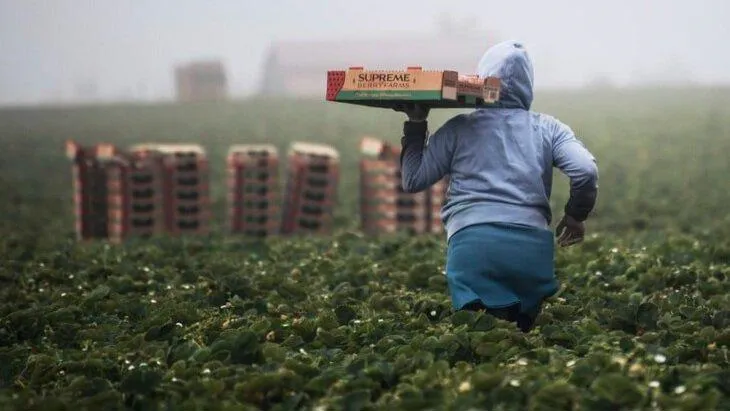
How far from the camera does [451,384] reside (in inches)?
179

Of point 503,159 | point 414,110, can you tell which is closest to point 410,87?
point 414,110

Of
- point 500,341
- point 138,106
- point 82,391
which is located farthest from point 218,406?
point 138,106

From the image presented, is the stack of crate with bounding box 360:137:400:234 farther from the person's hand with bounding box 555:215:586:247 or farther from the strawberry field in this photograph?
the person's hand with bounding box 555:215:586:247

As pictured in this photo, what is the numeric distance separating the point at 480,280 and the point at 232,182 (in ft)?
25.5

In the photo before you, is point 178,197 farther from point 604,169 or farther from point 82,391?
point 604,169

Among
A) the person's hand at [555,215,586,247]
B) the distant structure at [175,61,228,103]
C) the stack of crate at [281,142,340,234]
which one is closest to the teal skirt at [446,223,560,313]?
the person's hand at [555,215,586,247]

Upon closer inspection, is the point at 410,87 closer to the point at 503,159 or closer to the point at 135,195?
the point at 503,159

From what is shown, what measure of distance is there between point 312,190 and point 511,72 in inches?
285

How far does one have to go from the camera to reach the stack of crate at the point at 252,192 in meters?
13.0

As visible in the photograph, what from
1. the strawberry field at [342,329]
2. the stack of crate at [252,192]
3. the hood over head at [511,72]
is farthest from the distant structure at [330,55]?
the hood over head at [511,72]

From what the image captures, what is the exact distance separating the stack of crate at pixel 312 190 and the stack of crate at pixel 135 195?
5.22ft

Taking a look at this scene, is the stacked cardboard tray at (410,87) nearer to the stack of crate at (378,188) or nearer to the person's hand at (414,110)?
the person's hand at (414,110)

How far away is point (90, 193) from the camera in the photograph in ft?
41.9

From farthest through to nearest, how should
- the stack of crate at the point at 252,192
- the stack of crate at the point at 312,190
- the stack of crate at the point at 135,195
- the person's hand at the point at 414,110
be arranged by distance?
1. the stack of crate at the point at 252,192
2. the stack of crate at the point at 312,190
3. the stack of crate at the point at 135,195
4. the person's hand at the point at 414,110
